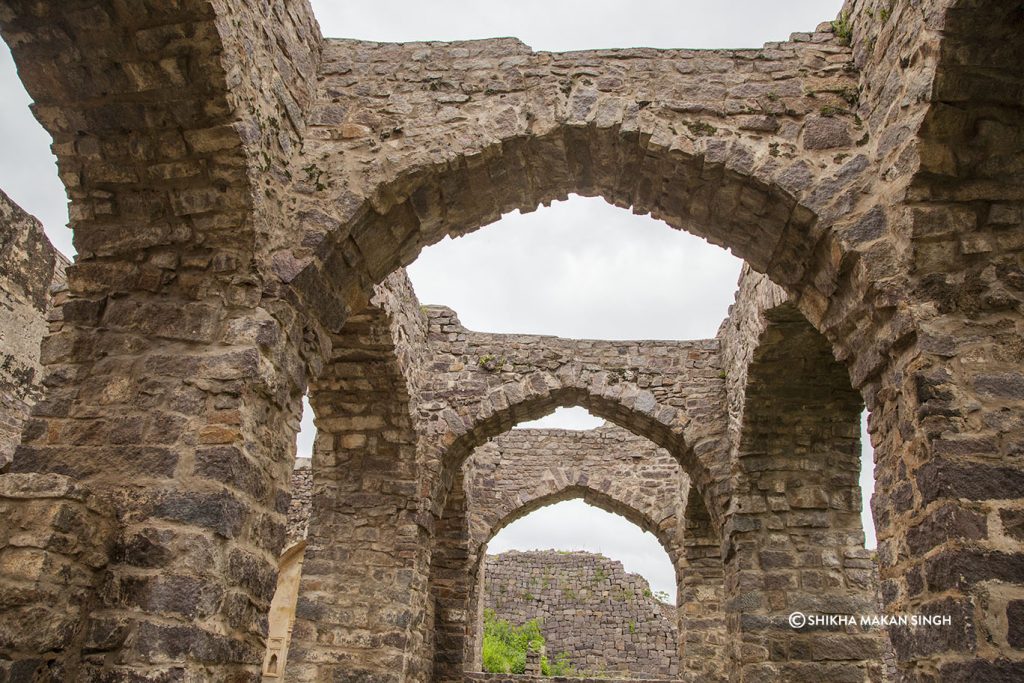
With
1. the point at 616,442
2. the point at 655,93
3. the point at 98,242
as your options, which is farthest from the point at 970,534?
the point at 616,442

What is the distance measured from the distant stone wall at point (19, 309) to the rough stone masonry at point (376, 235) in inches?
77.3

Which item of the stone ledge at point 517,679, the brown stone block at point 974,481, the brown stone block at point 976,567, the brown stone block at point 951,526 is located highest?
the brown stone block at point 974,481

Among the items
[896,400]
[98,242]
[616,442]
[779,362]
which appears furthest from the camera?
[616,442]

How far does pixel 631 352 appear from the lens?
28.5ft

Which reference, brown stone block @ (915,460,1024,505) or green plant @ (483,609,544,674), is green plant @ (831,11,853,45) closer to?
brown stone block @ (915,460,1024,505)

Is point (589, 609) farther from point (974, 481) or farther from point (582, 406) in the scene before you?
point (974, 481)

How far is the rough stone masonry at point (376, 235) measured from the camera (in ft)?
10.2

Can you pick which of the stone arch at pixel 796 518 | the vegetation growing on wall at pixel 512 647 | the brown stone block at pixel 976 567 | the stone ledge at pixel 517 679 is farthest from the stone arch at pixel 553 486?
the brown stone block at pixel 976 567

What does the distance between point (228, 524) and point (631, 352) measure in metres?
6.03

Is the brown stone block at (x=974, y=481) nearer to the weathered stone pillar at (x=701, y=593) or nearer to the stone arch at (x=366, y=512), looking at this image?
the stone arch at (x=366, y=512)

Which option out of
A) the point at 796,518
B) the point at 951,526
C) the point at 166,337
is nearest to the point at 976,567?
the point at 951,526

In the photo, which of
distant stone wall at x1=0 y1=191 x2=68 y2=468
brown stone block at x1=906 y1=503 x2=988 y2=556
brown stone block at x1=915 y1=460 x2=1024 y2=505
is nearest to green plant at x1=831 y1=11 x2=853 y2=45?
brown stone block at x1=915 y1=460 x2=1024 y2=505

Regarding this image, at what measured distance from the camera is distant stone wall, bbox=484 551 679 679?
16.7 m

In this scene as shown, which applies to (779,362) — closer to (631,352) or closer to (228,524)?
(631,352)
